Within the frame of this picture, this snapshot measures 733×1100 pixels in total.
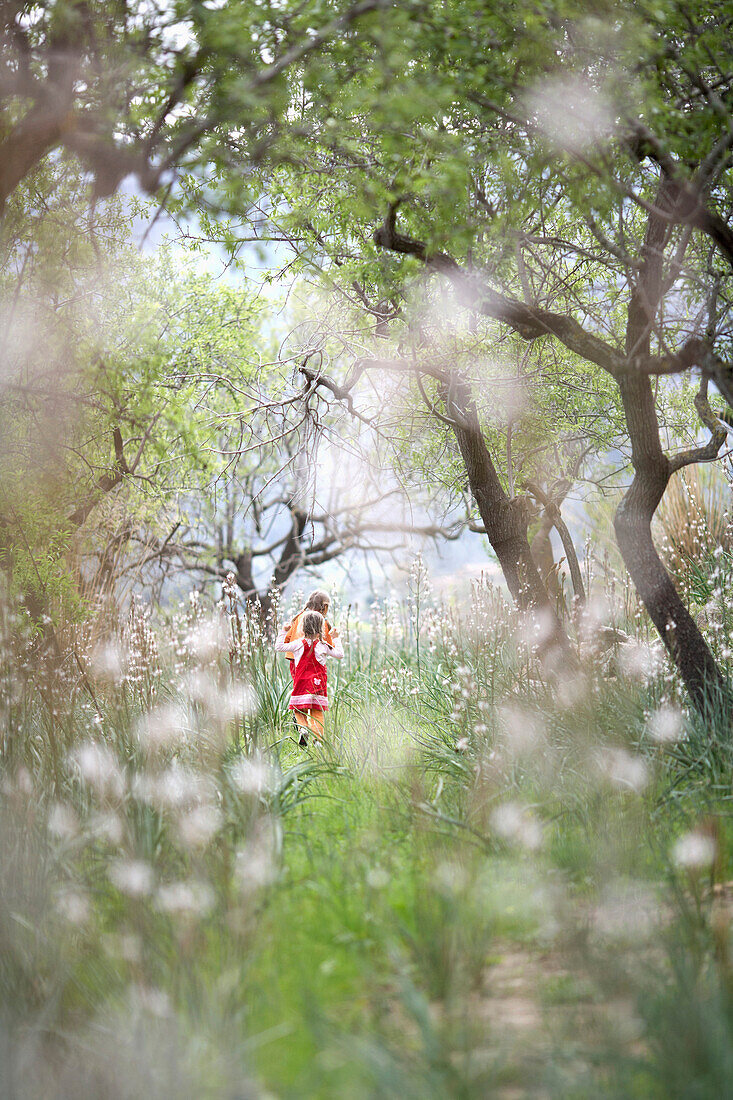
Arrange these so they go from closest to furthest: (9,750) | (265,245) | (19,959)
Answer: (19,959) → (9,750) → (265,245)

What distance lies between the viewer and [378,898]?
3.06 metres

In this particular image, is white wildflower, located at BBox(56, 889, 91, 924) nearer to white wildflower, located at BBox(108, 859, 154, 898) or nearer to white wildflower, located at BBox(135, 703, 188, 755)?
white wildflower, located at BBox(108, 859, 154, 898)

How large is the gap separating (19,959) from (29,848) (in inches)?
26.0

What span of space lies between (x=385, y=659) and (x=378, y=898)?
4864 millimetres

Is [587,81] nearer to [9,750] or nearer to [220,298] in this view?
[9,750]

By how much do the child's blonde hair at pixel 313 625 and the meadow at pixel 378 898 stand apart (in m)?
1.15

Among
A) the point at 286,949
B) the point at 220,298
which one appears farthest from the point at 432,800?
the point at 220,298

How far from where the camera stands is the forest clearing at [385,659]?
2.47 meters

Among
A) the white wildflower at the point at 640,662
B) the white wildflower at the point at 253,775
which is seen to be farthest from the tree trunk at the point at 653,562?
the white wildflower at the point at 253,775

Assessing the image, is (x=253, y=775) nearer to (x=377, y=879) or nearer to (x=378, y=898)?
(x=377, y=879)

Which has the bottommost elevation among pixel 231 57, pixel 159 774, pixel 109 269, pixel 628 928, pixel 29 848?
pixel 628 928

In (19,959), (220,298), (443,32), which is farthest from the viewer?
(220,298)

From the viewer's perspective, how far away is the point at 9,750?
4730mm

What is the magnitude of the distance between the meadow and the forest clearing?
18 mm
